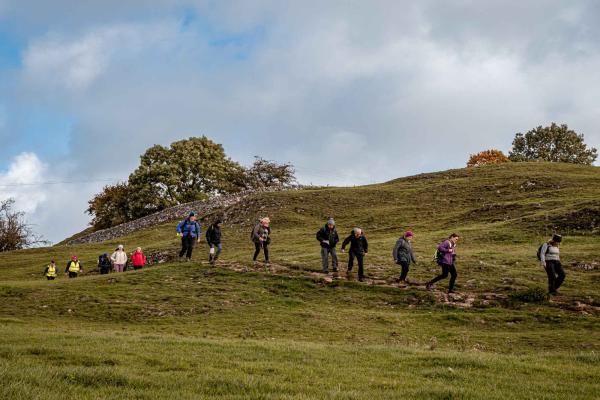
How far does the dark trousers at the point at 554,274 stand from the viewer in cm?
2653

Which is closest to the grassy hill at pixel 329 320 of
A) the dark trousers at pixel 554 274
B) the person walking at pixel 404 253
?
the dark trousers at pixel 554 274

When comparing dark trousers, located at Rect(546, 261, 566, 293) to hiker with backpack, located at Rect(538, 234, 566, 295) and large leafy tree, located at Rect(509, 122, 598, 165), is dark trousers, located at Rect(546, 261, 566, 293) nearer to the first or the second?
hiker with backpack, located at Rect(538, 234, 566, 295)

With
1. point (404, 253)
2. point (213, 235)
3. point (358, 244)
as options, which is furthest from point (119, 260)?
point (404, 253)

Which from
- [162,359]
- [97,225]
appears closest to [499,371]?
[162,359]

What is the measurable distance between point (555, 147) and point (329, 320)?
104 m

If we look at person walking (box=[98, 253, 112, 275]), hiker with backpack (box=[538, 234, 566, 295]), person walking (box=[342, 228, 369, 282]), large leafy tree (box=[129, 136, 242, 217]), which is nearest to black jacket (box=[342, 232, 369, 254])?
person walking (box=[342, 228, 369, 282])

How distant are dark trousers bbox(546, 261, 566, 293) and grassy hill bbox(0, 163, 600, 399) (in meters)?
0.63

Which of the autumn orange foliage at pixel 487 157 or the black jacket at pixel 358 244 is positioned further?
the autumn orange foliage at pixel 487 157

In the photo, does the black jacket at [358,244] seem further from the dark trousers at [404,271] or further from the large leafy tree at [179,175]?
the large leafy tree at [179,175]

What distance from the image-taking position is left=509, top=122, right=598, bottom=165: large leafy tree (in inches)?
4510

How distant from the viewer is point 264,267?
112 ft

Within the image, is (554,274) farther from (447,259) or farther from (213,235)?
(213,235)

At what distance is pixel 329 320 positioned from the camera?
79.3 ft

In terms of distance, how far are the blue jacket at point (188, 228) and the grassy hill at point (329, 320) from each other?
183cm
